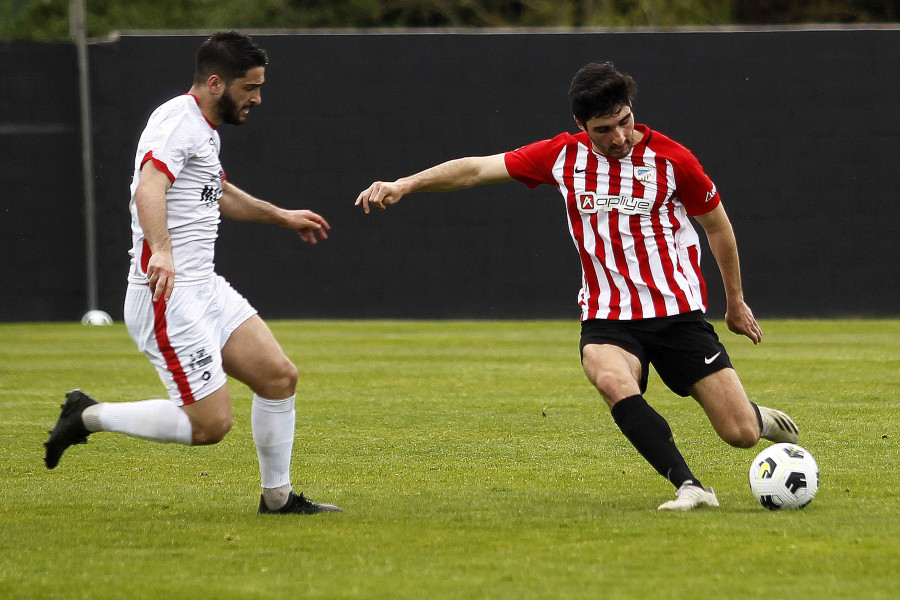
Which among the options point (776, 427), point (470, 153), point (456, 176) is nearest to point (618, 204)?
point (456, 176)

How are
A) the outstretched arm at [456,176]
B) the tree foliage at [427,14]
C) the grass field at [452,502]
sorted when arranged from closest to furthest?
the grass field at [452,502] < the outstretched arm at [456,176] < the tree foliage at [427,14]

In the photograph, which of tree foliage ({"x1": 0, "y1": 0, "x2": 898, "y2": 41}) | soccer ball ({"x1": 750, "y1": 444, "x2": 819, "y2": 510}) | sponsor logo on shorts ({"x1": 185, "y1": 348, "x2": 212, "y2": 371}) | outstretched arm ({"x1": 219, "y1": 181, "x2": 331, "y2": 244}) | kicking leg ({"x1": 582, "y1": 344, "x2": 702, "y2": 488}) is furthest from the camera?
tree foliage ({"x1": 0, "y1": 0, "x2": 898, "y2": 41})

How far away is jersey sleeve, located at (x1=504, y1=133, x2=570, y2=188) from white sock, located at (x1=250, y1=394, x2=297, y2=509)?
147 centimetres

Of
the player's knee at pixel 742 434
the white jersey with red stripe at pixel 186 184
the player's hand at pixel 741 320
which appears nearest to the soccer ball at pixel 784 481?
the player's knee at pixel 742 434

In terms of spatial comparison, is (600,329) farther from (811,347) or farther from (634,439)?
(811,347)

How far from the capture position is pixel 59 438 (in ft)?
17.4

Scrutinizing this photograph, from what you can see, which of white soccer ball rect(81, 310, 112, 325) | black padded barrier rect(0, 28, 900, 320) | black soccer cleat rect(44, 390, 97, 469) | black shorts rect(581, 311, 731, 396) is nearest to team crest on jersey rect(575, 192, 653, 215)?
black shorts rect(581, 311, 731, 396)

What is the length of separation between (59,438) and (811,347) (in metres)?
9.46

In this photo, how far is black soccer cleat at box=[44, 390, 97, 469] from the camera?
5.30 metres

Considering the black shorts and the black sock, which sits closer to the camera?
the black sock

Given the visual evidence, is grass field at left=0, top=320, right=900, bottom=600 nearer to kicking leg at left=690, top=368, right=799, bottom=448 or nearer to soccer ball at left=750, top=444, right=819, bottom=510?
soccer ball at left=750, top=444, right=819, bottom=510

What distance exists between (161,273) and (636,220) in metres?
2.12

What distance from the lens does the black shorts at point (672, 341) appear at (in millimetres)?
5668

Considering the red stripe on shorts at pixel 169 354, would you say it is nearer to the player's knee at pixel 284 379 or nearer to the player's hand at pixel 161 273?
the player's hand at pixel 161 273
